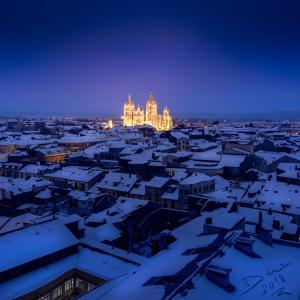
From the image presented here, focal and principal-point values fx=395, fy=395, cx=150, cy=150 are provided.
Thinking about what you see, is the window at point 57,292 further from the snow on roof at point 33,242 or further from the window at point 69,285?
the snow on roof at point 33,242

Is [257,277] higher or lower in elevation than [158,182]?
higher

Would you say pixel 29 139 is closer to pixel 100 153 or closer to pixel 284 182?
pixel 100 153

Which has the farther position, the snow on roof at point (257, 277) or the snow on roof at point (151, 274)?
the snow on roof at point (151, 274)

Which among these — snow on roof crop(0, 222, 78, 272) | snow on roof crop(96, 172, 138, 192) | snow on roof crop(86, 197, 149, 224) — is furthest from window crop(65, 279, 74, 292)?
snow on roof crop(96, 172, 138, 192)

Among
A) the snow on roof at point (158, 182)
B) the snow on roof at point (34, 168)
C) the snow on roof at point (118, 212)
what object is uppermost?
the snow on roof at point (158, 182)

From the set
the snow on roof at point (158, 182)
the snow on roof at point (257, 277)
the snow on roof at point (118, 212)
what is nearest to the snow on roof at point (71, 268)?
the snow on roof at point (257, 277)

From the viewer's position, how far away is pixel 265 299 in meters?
16.8

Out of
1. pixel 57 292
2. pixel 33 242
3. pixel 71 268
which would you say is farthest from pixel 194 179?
pixel 57 292

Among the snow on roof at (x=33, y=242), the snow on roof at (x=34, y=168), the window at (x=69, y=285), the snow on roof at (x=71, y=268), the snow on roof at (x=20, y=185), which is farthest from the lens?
the snow on roof at (x=34, y=168)

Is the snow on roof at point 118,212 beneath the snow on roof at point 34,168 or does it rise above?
above

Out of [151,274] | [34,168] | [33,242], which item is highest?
[151,274]
